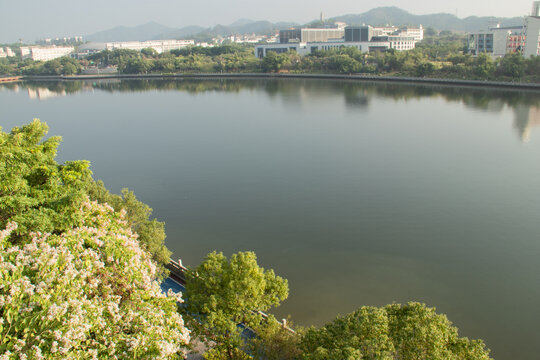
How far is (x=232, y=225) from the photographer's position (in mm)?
9500

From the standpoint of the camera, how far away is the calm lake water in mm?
7098

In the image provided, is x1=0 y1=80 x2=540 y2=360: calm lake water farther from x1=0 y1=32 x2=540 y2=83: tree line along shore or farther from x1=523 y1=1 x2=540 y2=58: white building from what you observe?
x1=523 y1=1 x2=540 y2=58: white building

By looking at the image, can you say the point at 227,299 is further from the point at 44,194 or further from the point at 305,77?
the point at 305,77

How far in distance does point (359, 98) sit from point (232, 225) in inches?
740

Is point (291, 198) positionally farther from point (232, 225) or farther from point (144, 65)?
point (144, 65)

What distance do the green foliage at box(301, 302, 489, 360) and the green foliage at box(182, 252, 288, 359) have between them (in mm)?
849

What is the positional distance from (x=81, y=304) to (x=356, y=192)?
27.6 feet

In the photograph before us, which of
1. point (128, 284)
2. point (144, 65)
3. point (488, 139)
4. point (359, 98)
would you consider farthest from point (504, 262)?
point (144, 65)

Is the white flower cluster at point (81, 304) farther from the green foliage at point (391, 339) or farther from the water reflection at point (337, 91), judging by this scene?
the water reflection at point (337, 91)

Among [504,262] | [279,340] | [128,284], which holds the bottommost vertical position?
[504,262]

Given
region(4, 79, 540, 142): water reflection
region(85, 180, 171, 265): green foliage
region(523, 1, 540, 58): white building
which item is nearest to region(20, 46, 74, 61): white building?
region(4, 79, 540, 142): water reflection

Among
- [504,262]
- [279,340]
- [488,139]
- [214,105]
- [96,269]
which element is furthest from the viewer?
[214,105]

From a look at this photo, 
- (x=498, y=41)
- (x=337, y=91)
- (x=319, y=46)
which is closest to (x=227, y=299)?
(x=337, y=91)

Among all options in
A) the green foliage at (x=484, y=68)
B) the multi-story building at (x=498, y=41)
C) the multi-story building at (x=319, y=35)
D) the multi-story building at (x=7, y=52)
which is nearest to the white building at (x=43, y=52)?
the multi-story building at (x=7, y=52)
